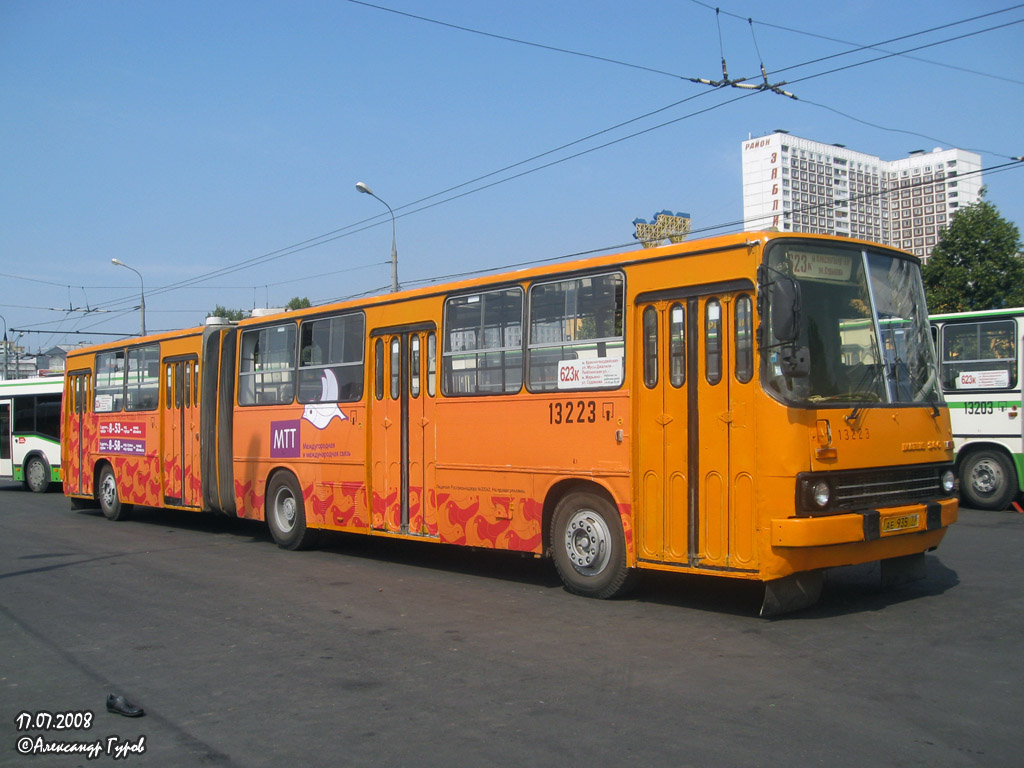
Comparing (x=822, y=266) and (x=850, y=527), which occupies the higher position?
(x=822, y=266)

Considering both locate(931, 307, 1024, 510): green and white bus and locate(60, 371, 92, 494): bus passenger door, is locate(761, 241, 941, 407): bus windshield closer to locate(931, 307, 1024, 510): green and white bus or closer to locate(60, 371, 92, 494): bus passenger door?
locate(931, 307, 1024, 510): green and white bus

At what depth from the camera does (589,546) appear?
8.98m

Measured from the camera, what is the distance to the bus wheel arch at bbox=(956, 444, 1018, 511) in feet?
50.8

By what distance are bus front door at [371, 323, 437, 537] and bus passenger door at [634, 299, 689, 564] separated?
3207 millimetres

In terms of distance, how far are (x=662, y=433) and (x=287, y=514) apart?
7074 mm

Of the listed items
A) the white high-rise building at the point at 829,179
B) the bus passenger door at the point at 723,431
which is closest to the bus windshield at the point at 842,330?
the bus passenger door at the point at 723,431

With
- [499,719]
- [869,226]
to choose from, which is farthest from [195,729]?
[869,226]

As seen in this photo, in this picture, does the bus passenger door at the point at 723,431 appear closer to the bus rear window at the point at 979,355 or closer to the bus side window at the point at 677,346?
the bus side window at the point at 677,346

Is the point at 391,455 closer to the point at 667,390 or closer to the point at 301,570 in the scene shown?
the point at 301,570

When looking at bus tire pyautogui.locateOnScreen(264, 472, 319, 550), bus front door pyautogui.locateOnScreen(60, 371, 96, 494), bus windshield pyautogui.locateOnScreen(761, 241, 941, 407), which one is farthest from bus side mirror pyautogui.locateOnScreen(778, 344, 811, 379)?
bus front door pyautogui.locateOnScreen(60, 371, 96, 494)

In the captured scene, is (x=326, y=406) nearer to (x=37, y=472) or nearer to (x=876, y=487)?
(x=876, y=487)

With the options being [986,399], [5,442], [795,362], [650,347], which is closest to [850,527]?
[795,362]

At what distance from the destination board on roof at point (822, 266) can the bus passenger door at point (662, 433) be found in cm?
104
